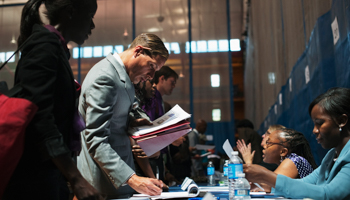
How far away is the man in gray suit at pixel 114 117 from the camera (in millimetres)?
1306

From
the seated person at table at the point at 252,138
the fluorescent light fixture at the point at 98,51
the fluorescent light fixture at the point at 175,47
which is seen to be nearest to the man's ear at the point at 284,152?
the seated person at table at the point at 252,138

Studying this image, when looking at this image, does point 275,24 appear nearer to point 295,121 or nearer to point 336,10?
point 295,121

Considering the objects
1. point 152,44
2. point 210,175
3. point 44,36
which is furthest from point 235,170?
point 210,175

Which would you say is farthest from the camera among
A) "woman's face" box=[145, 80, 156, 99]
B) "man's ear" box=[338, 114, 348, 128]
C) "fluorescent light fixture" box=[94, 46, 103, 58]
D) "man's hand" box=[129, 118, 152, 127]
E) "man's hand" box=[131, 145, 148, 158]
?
"fluorescent light fixture" box=[94, 46, 103, 58]

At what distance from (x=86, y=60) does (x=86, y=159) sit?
27.7 ft

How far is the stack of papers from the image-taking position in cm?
151

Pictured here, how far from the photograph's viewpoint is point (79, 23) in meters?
1.06

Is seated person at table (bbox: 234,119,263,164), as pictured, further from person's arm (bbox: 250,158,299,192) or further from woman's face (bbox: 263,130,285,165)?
person's arm (bbox: 250,158,299,192)

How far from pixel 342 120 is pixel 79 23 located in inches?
44.4

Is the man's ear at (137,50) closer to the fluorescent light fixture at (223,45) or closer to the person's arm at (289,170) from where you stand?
the person's arm at (289,170)

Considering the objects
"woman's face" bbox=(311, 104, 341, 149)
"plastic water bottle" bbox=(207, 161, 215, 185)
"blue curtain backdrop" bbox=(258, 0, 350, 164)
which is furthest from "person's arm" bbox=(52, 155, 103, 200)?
"plastic water bottle" bbox=(207, 161, 215, 185)

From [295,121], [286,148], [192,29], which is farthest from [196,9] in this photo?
[286,148]

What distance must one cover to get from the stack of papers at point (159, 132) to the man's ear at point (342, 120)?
65 cm

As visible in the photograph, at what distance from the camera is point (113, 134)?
148 centimetres
